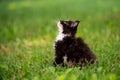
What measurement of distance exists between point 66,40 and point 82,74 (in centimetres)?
102

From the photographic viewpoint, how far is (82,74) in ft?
24.5

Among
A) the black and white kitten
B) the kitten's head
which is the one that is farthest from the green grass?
the kitten's head

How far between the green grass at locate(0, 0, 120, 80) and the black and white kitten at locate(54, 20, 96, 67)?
0.57ft

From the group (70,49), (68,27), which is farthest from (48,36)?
(70,49)

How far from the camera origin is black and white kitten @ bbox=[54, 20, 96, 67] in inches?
322

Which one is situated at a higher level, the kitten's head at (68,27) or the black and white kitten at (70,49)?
the kitten's head at (68,27)

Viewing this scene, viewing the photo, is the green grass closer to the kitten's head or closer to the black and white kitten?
the black and white kitten

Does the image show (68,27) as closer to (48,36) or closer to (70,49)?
(70,49)

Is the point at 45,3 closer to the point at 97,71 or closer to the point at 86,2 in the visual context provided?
the point at 86,2

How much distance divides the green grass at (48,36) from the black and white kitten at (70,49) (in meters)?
0.17

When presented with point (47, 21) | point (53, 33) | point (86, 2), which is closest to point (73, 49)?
point (53, 33)

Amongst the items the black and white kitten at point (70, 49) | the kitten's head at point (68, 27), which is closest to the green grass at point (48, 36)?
the black and white kitten at point (70, 49)

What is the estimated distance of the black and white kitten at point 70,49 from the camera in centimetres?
817

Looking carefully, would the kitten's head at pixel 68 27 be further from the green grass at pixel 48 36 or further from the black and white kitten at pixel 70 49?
the green grass at pixel 48 36
